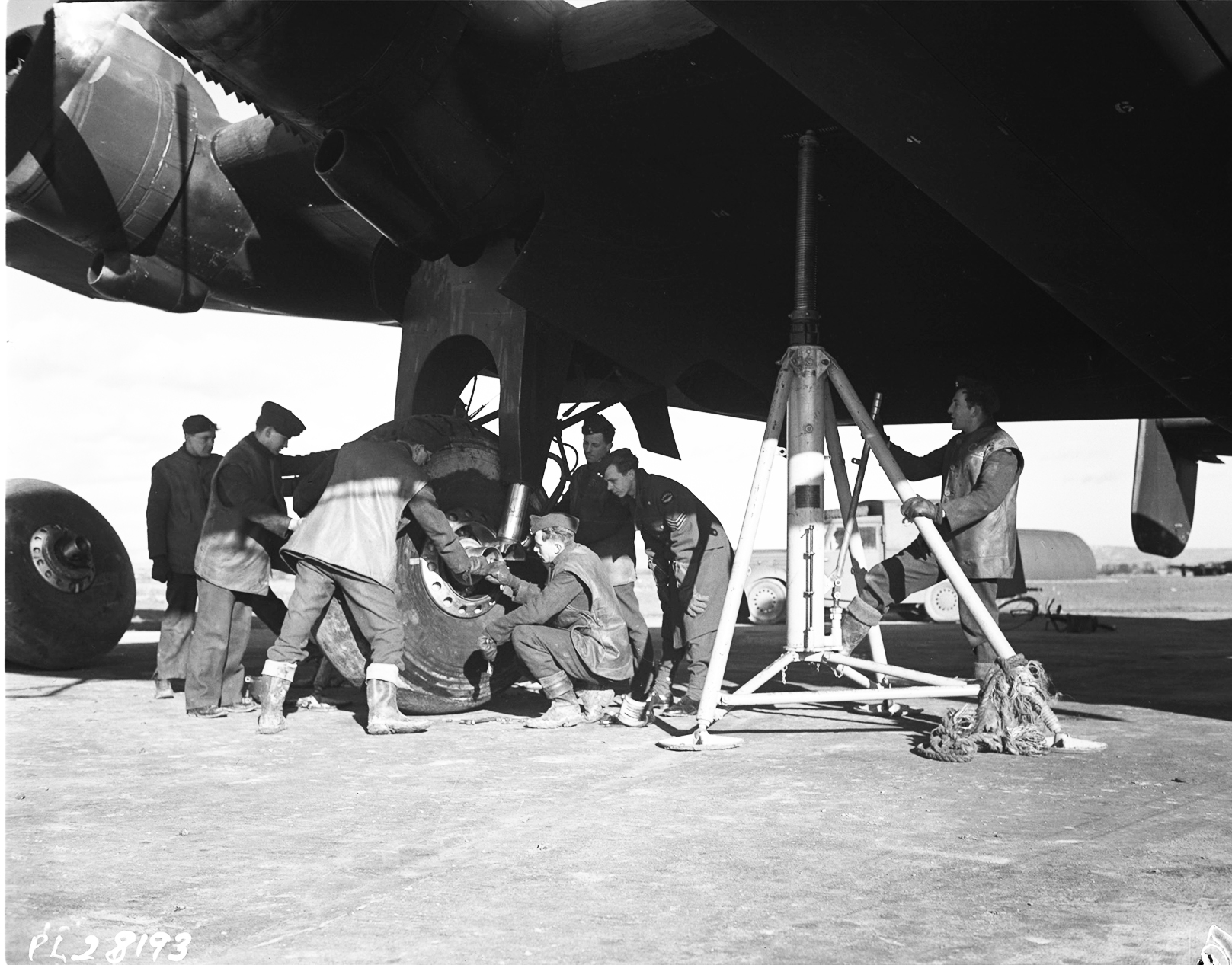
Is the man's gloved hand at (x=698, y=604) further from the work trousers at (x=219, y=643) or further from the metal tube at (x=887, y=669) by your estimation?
the work trousers at (x=219, y=643)

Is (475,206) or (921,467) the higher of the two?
(475,206)

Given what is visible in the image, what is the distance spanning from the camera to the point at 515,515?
21.5 feet

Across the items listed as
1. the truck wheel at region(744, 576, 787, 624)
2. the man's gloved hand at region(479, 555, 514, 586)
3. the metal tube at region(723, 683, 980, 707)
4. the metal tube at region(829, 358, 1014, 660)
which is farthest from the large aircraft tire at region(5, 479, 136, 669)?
the truck wheel at region(744, 576, 787, 624)

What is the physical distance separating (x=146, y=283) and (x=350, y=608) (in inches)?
110

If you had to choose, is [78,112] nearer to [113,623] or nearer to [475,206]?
[475,206]

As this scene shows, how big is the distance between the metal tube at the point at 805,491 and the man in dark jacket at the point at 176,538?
151 inches

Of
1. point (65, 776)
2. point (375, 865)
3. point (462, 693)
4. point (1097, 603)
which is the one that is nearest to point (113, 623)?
point (462, 693)

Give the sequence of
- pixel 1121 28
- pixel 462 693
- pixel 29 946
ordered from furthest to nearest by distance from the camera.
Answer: pixel 462 693
pixel 1121 28
pixel 29 946

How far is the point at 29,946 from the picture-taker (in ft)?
8.25

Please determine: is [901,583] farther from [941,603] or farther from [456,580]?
[941,603]

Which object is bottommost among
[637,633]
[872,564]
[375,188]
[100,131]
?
[637,633]

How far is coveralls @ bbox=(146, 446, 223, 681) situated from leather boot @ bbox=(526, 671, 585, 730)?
8.73 feet

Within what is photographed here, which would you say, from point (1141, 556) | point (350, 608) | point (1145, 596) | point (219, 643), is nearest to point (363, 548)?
point (350, 608)

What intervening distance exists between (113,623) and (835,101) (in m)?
6.68
